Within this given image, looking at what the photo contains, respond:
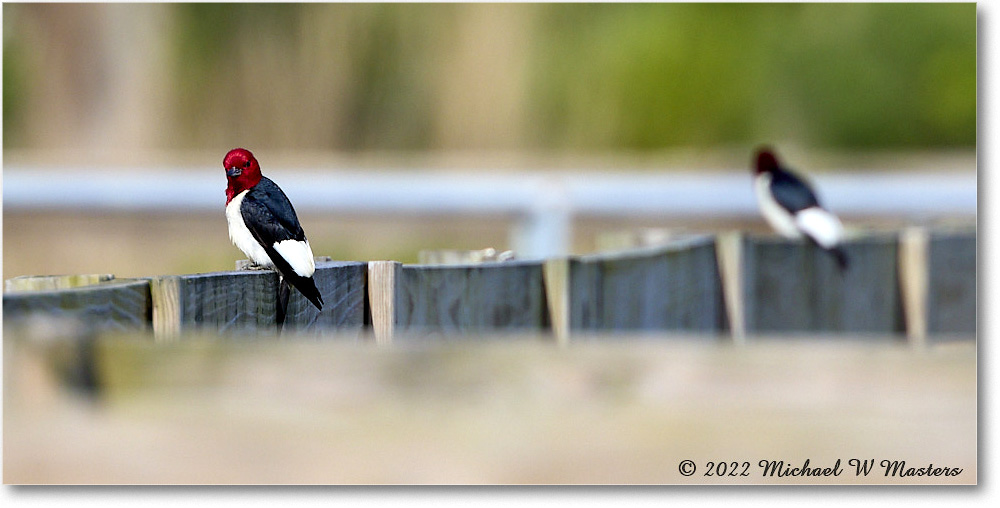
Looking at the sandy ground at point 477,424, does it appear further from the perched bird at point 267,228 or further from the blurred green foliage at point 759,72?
the blurred green foliage at point 759,72

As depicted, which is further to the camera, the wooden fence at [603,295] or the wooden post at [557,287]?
the wooden post at [557,287]

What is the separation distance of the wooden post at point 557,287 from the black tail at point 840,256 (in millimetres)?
1333

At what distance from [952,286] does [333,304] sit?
210 centimetres

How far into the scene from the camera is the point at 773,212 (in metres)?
5.89

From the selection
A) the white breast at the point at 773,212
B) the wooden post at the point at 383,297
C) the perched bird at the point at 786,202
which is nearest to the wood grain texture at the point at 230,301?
the wooden post at the point at 383,297

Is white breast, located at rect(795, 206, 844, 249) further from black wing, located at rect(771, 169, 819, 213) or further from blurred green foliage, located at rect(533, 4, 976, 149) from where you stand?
blurred green foliage, located at rect(533, 4, 976, 149)

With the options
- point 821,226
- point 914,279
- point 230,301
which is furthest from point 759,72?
point 230,301

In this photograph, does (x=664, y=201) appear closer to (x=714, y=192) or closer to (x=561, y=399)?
(x=714, y=192)

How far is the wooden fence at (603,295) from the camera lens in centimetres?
153

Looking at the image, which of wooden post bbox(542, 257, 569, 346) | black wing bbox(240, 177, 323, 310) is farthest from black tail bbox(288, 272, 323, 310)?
wooden post bbox(542, 257, 569, 346)

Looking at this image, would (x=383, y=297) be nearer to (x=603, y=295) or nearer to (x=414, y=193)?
(x=603, y=295)

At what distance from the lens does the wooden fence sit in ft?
5.00

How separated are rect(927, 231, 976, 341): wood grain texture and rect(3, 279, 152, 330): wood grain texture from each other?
251 centimetres

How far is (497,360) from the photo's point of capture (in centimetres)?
210
